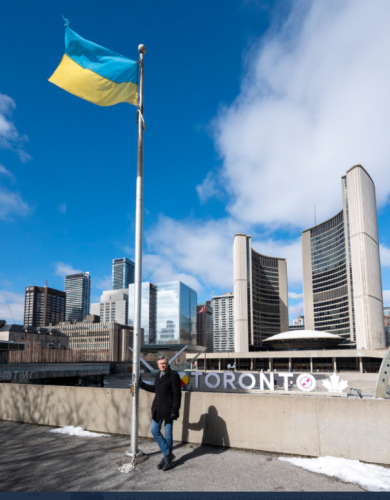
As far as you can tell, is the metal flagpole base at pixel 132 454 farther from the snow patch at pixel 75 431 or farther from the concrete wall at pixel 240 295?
the concrete wall at pixel 240 295

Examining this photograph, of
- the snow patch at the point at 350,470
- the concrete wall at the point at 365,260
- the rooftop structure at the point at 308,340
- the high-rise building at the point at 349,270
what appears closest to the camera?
the snow patch at the point at 350,470

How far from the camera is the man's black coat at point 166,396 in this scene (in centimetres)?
637

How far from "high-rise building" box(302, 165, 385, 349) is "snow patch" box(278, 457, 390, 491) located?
357ft

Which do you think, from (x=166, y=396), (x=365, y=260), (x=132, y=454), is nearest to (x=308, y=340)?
(x=365, y=260)

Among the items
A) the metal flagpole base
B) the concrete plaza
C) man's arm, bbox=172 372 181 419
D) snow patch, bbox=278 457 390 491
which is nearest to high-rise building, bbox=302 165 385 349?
snow patch, bbox=278 457 390 491

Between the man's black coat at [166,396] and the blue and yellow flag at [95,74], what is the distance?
6.92 metres

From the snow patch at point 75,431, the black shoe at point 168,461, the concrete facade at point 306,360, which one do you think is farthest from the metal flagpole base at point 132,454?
the concrete facade at point 306,360

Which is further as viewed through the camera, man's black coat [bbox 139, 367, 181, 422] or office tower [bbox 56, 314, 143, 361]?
office tower [bbox 56, 314, 143, 361]

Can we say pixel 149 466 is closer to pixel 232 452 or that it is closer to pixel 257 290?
pixel 232 452

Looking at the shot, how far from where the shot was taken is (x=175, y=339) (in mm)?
197500

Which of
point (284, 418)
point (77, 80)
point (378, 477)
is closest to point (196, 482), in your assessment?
point (284, 418)

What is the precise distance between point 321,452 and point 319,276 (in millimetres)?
146858

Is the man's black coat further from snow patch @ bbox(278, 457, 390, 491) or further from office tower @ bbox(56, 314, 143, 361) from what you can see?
office tower @ bbox(56, 314, 143, 361)

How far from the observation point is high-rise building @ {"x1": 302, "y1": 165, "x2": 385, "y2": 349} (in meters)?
106
